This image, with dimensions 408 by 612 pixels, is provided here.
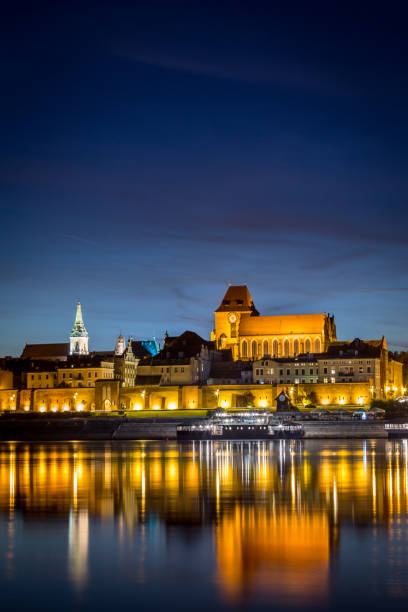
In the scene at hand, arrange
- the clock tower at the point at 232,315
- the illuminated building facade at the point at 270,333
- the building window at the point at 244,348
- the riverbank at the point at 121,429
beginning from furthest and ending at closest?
1. the clock tower at the point at 232,315
2. the building window at the point at 244,348
3. the illuminated building facade at the point at 270,333
4. the riverbank at the point at 121,429

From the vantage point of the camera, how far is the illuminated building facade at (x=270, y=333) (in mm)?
109688

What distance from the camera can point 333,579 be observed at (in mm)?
13781

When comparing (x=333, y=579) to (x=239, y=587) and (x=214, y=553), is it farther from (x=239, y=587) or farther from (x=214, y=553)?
(x=214, y=553)

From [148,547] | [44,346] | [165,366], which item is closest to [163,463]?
[148,547]

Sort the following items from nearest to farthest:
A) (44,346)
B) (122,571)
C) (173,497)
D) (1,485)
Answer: (122,571) < (173,497) < (1,485) < (44,346)

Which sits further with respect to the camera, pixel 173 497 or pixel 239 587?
pixel 173 497

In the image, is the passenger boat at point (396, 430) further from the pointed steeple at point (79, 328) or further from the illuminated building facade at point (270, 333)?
the pointed steeple at point (79, 328)

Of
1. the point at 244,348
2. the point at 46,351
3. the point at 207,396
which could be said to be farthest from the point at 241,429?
the point at 46,351

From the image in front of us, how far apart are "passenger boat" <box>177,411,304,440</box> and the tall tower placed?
246 ft

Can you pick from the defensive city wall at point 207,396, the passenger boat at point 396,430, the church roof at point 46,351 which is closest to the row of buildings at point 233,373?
the defensive city wall at point 207,396

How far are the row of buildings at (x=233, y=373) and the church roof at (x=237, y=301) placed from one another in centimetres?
359

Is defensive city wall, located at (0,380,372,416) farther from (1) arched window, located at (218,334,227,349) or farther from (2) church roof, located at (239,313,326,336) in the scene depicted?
(1) arched window, located at (218,334,227,349)

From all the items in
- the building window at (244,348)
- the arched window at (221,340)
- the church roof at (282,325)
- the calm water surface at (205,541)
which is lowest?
the calm water surface at (205,541)

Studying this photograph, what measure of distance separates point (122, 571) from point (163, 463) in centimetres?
2530
